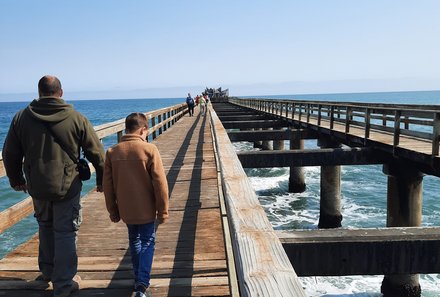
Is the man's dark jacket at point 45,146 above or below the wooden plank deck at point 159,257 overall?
above

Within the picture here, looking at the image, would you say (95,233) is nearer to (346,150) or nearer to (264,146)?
(346,150)

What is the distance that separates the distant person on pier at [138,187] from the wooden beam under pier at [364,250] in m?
1.17

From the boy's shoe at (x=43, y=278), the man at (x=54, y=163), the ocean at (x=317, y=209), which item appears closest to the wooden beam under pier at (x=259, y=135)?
the ocean at (x=317, y=209)

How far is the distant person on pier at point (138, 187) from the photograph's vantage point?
2916 millimetres

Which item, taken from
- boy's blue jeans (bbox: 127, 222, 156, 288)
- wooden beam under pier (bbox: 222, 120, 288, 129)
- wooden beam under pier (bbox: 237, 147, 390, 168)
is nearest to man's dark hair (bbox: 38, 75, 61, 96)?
boy's blue jeans (bbox: 127, 222, 156, 288)

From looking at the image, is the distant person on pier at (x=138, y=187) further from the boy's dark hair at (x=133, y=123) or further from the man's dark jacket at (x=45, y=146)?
the man's dark jacket at (x=45, y=146)

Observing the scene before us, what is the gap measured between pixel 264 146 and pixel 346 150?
2058 cm

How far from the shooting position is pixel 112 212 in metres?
3.05

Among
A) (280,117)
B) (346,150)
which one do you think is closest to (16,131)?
(346,150)

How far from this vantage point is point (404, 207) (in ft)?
29.0

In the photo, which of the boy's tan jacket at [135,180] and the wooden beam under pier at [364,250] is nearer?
the boy's tan jacket at [135,180]

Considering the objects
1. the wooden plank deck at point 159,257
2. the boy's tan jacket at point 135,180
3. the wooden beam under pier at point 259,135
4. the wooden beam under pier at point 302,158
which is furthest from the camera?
the wooden beam under pier at point 259,135

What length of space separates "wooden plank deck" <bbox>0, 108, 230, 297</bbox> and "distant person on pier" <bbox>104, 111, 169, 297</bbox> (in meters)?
0.47

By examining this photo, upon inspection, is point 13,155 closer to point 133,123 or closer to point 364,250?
point 133,123
